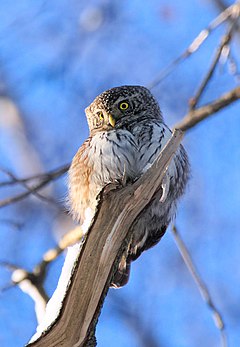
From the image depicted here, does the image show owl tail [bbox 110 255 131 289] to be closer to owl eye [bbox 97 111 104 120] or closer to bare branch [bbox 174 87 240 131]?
bare branch [bbox 174 87 240 131]

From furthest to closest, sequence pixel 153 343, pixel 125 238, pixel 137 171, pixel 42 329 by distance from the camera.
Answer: pixel 153 343 < pixel 137 171 < pixel 125 238 < pixel 42 329

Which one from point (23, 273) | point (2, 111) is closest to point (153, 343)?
point (2, 111)

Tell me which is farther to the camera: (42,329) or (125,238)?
(125,238)

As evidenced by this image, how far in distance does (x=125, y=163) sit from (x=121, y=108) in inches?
31.3

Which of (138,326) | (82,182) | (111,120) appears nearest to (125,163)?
(82,182)

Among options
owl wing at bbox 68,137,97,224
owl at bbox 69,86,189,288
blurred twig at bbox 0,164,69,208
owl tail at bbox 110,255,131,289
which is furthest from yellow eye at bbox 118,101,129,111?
owl tail at bbox 110,255,131,289

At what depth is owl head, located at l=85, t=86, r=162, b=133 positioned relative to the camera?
5668mm

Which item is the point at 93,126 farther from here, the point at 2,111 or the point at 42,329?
the point at 2,111

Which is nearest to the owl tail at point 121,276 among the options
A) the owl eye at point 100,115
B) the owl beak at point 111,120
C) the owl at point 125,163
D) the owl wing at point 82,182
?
the owl at point 125,163

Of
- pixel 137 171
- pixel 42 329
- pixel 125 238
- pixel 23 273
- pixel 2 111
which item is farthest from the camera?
pixel 2 111

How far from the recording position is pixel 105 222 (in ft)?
13.1

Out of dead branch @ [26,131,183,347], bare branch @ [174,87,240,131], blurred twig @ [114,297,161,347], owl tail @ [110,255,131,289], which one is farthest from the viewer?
blurred twig @ [114,297,161,347]

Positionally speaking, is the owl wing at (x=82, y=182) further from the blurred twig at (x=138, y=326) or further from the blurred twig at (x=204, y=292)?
the blurred twig at (x=138, y=326)

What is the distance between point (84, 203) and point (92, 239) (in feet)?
4.69
